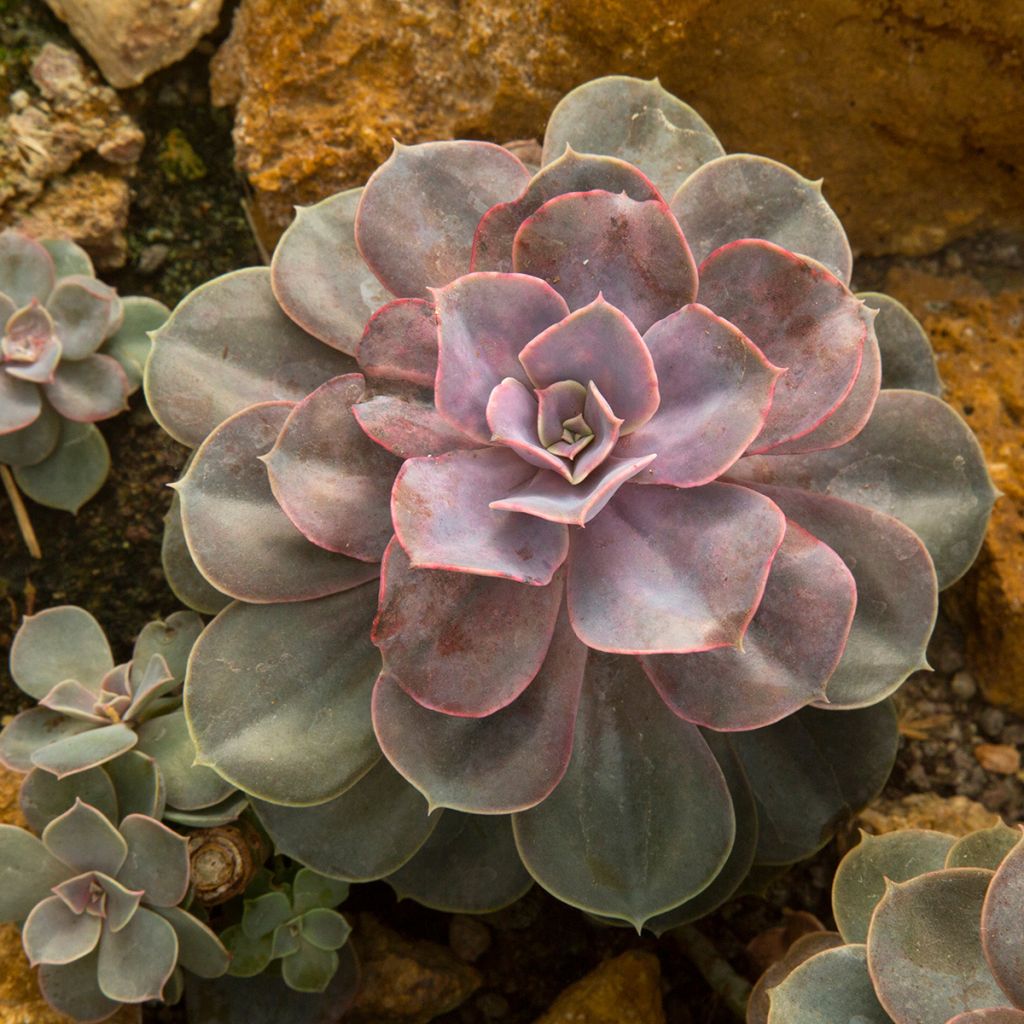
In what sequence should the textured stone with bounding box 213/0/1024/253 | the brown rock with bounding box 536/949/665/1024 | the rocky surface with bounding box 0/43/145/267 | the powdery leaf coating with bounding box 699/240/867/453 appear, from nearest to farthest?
the powdery leaf coating with bounding box 699/240/867/453
the brown rock with bounding box 536/949/665/1024
the textured stone with bounding box 213/0/1024/253
the rocky surface with bounding box 0/43/145/267

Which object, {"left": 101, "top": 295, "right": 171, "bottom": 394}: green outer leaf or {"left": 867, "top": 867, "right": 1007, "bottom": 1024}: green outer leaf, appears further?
{"left": 101, "top": 295, "right": 171, "bottom": 394}: green outer leaf

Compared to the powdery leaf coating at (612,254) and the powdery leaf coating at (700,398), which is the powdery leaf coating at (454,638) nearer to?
the powdery leaf coating at (700,398)

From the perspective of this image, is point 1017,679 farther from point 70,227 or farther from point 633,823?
point 70,227

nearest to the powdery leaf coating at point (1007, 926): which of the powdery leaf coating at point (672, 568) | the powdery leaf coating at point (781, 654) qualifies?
the powdery leaf coating at point (781, 654)

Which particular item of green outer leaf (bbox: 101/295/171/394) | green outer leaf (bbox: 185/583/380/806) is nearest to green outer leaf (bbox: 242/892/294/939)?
green outer leaf (bbox: 185/583/380/806)

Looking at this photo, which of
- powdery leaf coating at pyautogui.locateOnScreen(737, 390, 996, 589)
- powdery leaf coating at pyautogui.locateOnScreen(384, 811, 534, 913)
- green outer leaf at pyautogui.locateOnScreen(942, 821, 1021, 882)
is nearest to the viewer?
green outer leaf at pyautogui.locateOnScreen(942, 821, 1021, 882)

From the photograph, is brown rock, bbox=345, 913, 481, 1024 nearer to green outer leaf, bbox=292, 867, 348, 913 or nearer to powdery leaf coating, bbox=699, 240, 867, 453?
green outer leaf, bbox=292, 867, 348, 913

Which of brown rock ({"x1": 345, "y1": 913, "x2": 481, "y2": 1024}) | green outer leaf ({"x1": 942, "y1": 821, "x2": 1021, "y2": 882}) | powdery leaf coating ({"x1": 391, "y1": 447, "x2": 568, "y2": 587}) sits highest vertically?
powdery leaf coating ({"x1": 391, "y1": 447, "x2": 568, "y2": 587})
